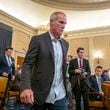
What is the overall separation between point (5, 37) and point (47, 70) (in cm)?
635

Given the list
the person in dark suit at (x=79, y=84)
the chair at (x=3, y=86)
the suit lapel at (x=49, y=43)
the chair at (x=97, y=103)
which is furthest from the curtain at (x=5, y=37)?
the suit lapel at (x=49, y=43)

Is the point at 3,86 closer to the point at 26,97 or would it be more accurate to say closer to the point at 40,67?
the point at 40,67

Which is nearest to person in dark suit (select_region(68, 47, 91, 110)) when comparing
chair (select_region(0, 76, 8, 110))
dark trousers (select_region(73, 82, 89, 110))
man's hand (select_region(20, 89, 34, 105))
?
dark trousers (select_region(73, 82, 89, 110))

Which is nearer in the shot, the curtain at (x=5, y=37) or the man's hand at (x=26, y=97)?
the man's hand at (x=26, y=97)

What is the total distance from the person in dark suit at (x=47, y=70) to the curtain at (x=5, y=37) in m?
6.06

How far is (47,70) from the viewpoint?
A: 1383mm

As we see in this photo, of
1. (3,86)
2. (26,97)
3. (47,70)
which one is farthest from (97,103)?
(26,97)

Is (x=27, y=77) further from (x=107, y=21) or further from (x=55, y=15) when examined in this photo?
(x=107, y=21)

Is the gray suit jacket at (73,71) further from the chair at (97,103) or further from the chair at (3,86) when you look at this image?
the chair at (3,86)

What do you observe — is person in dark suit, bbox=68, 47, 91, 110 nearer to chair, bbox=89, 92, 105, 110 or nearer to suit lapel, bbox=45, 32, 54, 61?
chair, bbox=89, 92, 105, 110

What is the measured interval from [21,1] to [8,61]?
4.98 metres

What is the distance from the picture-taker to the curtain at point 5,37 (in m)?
7.22

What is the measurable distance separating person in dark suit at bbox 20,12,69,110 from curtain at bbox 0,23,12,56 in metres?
6.06

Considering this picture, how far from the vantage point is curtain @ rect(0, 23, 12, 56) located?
7.22 metres
